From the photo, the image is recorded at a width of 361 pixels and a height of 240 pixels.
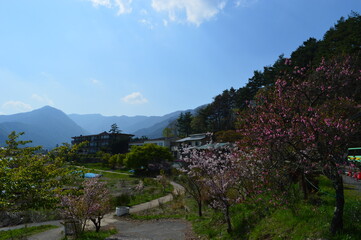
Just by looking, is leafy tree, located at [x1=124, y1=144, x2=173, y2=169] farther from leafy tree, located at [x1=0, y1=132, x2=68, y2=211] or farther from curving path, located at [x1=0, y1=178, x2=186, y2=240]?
leafy tree, located at [x1=0, y1=132, x2=68, y2=211]

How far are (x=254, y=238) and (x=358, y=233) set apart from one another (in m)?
3.28

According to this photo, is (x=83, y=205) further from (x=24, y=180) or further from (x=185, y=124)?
(x=185, y=124)

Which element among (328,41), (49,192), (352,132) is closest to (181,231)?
(49,192)

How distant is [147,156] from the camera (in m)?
47.3

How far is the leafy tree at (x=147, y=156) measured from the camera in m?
47.6

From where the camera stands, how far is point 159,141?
251ft

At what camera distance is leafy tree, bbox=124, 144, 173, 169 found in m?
47.6

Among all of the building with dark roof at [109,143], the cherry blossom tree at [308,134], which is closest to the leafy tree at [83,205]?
the cherry blossom tree at [308,134]

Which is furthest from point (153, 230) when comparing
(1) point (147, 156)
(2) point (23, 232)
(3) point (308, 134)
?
(1) point (147, 156)

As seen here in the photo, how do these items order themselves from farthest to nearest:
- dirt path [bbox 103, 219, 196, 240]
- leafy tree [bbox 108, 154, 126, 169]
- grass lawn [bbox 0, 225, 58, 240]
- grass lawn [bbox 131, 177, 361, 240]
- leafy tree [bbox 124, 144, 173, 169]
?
1. leafy tree [bbox 108, 154, 126, 169]
2. leafy tree [bbox 124, 144, 173, 169]
3. grass lawn [bbox 0, 225, 58, 240]
4. dirt path [bbox 103, 219, 196, 240]
5. grass lawn [bbox 131, 177, 361, 240]

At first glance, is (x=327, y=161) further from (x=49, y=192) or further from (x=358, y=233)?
(x=49, y=192)

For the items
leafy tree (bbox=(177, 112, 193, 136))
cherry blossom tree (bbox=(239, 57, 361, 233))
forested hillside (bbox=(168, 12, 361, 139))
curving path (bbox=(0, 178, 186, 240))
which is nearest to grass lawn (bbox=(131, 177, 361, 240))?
cherry blossom tree (bbox=(239, 57, 361, 233))

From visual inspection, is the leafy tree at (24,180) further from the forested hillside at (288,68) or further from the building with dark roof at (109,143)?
the building with dark roof at (109,143)

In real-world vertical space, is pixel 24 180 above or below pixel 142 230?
above
